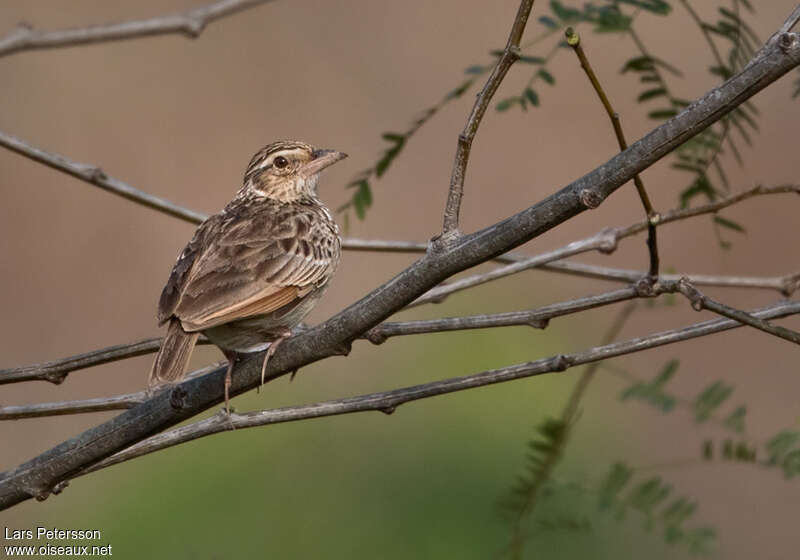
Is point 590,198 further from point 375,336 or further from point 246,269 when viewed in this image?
point 246,269

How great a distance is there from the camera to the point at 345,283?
1312 cm

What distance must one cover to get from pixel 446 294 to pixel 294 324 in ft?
3.41

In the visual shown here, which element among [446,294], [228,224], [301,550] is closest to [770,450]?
[446,294]

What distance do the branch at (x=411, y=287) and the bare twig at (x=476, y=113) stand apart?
8 centimetres

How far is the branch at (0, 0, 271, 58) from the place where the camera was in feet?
11.2

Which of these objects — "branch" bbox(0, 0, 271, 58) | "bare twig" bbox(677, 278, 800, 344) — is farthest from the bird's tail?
"bare twig" bbox(677, 278, 800, 344)

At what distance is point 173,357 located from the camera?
→ 4.62 meters

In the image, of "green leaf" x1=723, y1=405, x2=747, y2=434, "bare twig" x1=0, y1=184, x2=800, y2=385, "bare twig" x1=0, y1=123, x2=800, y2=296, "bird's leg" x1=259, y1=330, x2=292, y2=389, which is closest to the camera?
"bird's leg" x1=259, y1=330, x2=292, y2=389

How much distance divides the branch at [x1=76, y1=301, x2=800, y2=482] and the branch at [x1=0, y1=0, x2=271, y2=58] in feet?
4.11

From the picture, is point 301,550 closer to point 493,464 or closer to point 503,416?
point 493,464

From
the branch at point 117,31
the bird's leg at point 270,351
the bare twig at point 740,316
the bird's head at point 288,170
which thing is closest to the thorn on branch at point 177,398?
the bird's leg at point 270,351

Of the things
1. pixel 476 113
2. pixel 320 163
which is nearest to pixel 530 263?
pixel 476 113

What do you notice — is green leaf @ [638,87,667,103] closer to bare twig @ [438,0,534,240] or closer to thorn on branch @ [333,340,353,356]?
bare twig @ [438,0,534,240]

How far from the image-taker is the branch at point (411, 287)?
3.16 m
